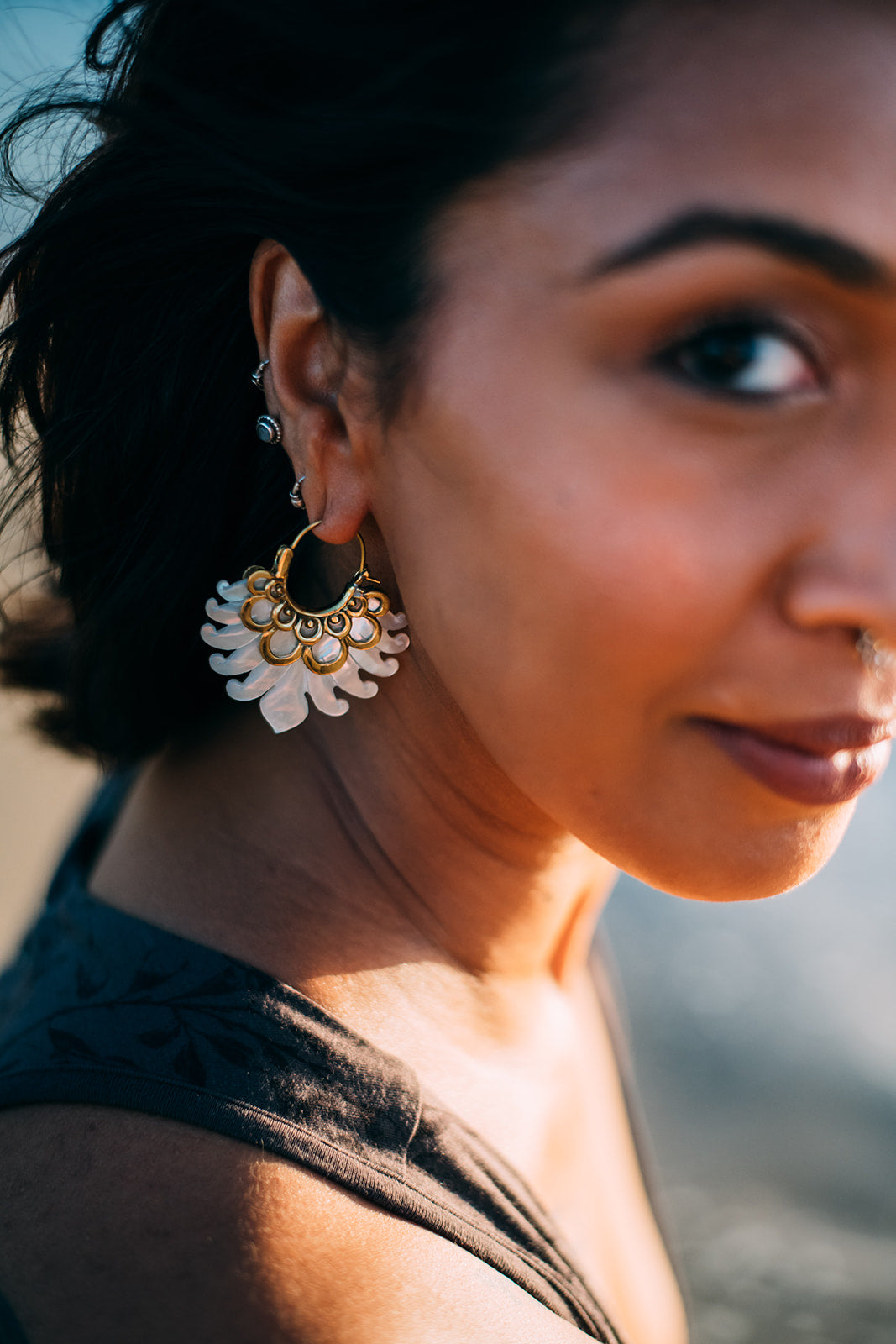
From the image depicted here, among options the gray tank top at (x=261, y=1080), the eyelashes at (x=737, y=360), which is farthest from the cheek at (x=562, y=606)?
the gray tank top at (x=261, y=1080)

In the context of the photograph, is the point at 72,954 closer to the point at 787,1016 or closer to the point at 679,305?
the point at 679,305

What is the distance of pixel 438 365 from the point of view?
108 centimetres

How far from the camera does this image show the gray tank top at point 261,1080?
1.00m

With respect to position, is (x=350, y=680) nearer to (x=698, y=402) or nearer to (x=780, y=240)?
(x=698, y=402)

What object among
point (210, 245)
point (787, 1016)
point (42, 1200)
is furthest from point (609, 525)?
point (787, 1016)

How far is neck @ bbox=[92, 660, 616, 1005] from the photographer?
3.90ft

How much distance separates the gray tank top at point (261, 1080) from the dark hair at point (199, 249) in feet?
Answer: 1.40

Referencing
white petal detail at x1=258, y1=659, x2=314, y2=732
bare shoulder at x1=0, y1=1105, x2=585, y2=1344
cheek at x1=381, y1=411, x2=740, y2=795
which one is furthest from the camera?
white petal detail at x1=258, y1=659, x2=314, y2=732

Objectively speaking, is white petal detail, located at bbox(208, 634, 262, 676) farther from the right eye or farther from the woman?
the right eye

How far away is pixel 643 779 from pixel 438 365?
48cm

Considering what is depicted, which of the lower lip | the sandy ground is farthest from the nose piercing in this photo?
the sandy ground

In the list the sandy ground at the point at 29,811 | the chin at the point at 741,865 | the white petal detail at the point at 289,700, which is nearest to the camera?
the chin at the point at 741,865

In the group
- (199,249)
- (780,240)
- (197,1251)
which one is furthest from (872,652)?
(199,249)

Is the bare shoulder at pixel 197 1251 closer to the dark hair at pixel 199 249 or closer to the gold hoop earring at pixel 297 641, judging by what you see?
the gold hoop earring at pixel 297 641
